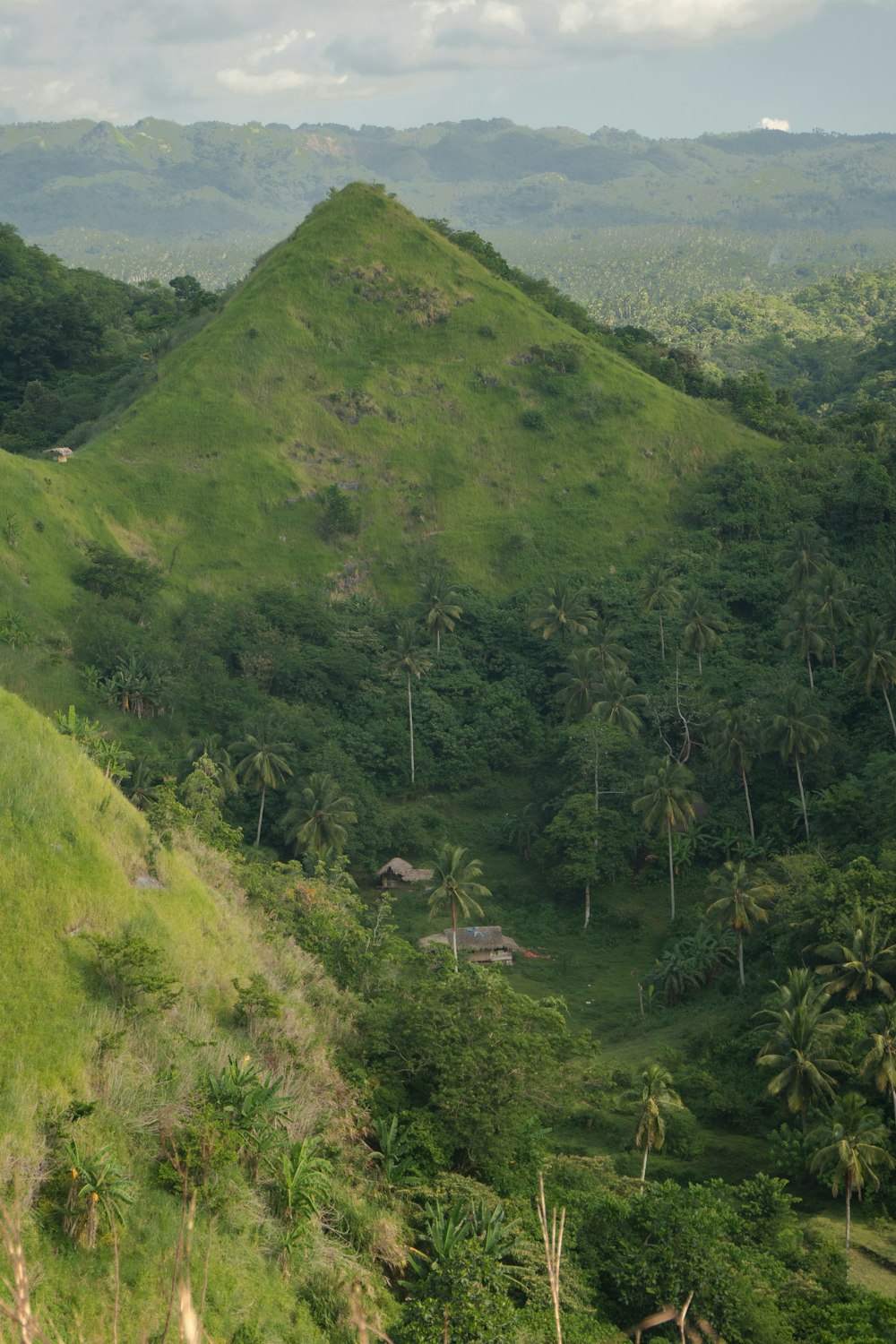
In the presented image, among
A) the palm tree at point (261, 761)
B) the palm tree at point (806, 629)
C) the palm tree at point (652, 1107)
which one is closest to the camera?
the palm tree at point (652, 1107)

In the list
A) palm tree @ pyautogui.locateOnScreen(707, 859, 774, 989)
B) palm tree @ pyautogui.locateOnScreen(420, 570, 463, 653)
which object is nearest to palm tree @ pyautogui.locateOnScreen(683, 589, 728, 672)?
palm tree @ pyautogui.locateOnScreen(420, 570, 463, 653)

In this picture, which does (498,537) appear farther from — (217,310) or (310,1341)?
(310,1341)

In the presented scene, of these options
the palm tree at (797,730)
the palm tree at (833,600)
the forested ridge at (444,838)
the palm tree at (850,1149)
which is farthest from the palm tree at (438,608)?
the palm tree at (850,1149)

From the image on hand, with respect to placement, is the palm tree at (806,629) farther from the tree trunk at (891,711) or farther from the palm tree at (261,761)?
the palm tree at (261,761)

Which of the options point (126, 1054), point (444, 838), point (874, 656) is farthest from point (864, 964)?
point (444, 838)

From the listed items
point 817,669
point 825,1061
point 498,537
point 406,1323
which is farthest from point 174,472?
point 406,1323
